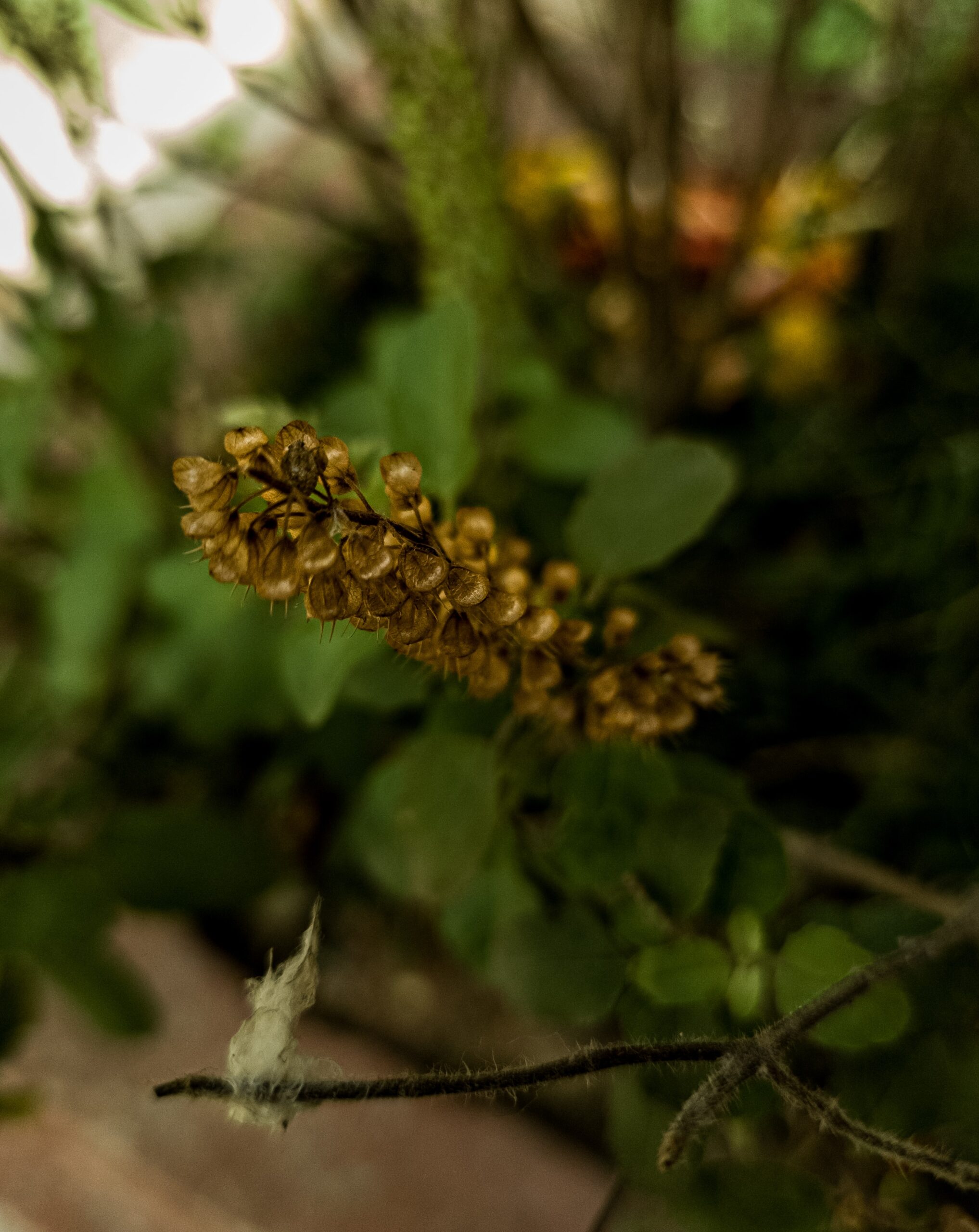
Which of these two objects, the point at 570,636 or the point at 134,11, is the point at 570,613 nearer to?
the point at 570,636

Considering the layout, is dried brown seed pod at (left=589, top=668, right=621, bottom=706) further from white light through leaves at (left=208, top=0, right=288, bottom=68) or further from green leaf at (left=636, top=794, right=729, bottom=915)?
white light through leaves at (left=208, top=0, right=288, bottom=68)

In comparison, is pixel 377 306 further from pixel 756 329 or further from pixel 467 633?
pixel 467 633

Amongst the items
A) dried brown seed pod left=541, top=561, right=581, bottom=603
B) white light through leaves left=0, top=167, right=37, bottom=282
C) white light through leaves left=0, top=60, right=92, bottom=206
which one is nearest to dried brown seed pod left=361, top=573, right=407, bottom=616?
dried brown seed pod left=541, top=561, right=581, bottom=603

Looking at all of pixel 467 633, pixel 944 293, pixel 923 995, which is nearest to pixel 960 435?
pixel 944 293

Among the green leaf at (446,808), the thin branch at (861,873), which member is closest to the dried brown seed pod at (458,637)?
the green leaf at (446,808)

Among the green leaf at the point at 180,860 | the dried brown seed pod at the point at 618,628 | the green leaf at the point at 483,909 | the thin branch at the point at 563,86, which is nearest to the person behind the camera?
the dried brown seed pod at the point at 618,628

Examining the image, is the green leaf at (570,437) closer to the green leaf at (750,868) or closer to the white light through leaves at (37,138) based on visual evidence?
the green leaf at (750,868)
